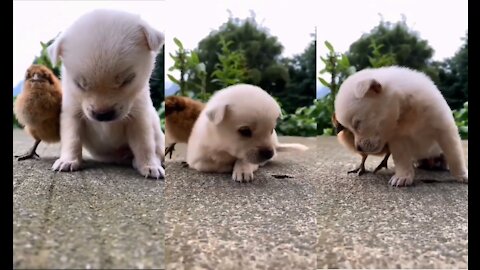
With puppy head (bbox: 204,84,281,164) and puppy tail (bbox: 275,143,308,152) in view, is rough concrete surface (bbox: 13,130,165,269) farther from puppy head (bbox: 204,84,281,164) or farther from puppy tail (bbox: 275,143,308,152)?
puppy tail (bbox: 275,143,308,152)

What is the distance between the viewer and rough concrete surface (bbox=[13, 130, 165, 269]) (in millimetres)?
751

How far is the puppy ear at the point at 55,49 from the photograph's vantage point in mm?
1124

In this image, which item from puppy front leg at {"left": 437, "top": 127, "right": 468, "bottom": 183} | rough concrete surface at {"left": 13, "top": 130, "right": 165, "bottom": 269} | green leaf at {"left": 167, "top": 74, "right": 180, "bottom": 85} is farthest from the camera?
puppy front leg at {"left": 437, "top": 127, "right": 468, "bottom": 183}

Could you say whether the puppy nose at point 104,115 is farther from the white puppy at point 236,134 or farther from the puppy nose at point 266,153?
the puppy nose at point 266,153

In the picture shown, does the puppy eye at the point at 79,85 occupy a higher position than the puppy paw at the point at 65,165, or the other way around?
the puppy eye at the point at 79,85

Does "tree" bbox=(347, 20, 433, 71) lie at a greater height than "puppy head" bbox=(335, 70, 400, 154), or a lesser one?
greater

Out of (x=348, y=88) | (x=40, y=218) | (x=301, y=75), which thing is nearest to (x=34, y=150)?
(x=40, y=218)

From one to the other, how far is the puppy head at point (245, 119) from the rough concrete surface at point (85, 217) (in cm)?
25

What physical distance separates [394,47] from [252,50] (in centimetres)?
46

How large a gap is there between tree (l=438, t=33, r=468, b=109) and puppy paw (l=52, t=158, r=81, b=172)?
43.4 inches

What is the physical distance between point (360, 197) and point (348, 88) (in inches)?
12.6

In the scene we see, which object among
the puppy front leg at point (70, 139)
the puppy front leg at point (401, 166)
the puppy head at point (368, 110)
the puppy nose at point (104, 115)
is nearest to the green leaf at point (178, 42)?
the puppy nose at point (104, 115)

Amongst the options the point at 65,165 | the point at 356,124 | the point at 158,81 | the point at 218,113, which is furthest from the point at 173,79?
the point at 356,124

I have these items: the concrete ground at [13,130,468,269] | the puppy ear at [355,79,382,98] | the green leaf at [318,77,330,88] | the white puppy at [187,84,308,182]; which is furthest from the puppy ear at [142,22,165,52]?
the puppy ear at [355,79,382,98]
